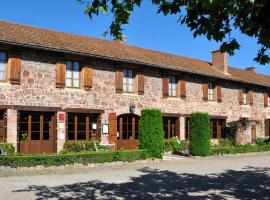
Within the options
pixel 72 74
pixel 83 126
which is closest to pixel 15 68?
pixel 72 74

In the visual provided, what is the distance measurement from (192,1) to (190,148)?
14820 mm

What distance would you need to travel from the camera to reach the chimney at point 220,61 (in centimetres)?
2875

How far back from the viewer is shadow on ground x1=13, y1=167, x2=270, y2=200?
9.52 metres

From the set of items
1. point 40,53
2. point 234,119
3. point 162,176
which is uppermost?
point 40,53

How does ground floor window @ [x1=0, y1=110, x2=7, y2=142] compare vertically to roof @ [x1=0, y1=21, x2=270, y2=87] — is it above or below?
below

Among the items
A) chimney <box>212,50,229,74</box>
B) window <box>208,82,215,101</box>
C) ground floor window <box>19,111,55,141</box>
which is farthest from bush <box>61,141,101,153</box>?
chimney <box>212,50,229,74</box>

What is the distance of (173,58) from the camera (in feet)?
86.9

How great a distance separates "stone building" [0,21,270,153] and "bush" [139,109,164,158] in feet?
7.18

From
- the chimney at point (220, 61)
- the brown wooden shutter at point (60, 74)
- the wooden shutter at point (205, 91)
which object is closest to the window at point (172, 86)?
the wooden shutter at point (205, 91)

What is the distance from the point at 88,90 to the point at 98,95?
68 cm

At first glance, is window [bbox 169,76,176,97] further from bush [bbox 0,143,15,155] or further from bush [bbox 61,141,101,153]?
bush [bbox 0,143,15,155]

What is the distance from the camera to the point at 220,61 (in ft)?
95.5

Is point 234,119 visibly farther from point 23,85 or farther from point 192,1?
point 192,1

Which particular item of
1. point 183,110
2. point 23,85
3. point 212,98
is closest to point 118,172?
point 23,85
